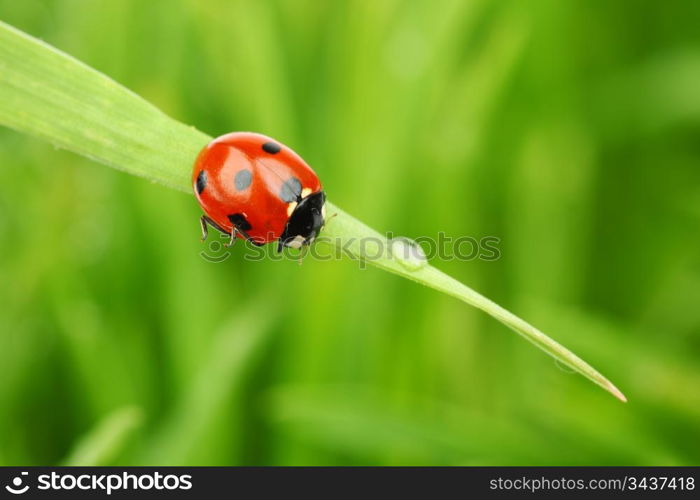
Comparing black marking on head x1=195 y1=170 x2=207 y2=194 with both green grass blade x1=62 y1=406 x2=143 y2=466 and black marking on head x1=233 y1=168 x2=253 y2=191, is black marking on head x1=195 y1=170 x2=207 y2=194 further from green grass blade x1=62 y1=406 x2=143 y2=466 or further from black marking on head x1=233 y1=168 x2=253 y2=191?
green grass blade x1=62 y1=406 x2=143 y2=466

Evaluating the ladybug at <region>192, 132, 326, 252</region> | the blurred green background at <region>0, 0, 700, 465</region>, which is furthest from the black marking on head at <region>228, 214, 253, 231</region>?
the blurred green background at <region>0, 0, 700, 465</region>

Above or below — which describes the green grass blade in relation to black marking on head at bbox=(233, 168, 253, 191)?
below

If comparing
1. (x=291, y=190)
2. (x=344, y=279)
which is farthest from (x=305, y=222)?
(x=344, y=279)

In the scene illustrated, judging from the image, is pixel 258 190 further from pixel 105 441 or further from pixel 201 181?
pixel 105 441

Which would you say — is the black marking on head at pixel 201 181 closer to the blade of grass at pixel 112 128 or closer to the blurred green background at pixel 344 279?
the blade of grass at pixel 112 128

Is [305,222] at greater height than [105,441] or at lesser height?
greater

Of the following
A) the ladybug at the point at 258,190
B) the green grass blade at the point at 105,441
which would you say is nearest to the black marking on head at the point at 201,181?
the ladybug at the point at 258,190
